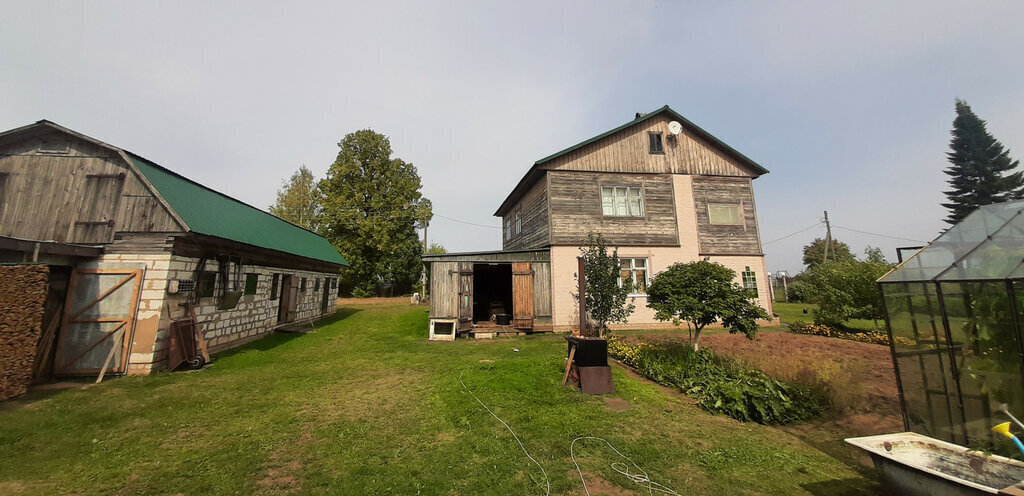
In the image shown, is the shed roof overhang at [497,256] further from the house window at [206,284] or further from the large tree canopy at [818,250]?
the large tree canopy at [818,250]

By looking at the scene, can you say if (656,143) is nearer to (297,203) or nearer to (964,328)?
(964,328)

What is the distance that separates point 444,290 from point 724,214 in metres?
15.5

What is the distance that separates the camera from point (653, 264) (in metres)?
17.4

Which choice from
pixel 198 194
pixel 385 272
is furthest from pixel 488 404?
pixel 385 272

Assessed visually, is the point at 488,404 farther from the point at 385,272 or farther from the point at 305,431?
the point at 385,272

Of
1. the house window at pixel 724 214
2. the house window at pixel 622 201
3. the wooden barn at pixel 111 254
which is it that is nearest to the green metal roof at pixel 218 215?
the wooden barn at pixel 111 254

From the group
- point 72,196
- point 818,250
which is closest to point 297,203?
point 72,196

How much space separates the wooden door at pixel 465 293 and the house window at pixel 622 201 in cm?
766

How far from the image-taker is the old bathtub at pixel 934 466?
3.30 metres

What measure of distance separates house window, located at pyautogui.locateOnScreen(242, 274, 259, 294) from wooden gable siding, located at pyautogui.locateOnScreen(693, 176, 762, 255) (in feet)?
67.9

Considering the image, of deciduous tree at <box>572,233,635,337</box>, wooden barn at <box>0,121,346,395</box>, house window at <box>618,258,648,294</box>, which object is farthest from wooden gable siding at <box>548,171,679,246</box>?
wooden barn at <box>0,121,346,395</box>

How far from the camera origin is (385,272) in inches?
1384

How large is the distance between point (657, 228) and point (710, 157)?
541 centimetres

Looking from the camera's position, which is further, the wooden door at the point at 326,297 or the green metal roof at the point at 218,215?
the wooden door at the point at 326,297
